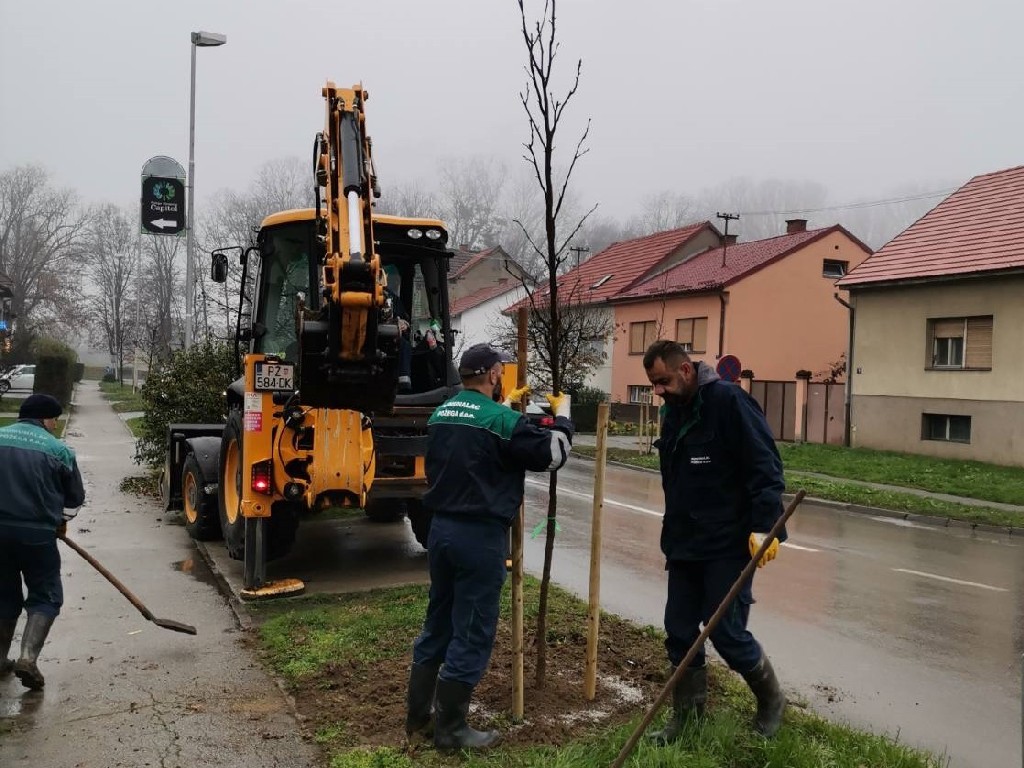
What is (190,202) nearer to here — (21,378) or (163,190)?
(163,190)

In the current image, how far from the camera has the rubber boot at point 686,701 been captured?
4298mm

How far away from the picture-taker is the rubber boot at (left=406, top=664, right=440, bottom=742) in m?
4.34

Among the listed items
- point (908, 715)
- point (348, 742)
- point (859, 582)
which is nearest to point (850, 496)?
point (859, 582)

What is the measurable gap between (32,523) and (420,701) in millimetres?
2652

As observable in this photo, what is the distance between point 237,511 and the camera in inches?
324

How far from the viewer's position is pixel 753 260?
30.0m

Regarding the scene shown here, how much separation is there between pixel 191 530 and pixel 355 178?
5291mm

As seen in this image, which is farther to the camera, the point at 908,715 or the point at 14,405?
the point at 14,405

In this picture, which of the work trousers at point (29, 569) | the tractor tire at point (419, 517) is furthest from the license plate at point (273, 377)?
the work trousers at point (29, 569)

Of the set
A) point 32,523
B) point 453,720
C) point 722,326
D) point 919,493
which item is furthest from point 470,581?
point 722,326

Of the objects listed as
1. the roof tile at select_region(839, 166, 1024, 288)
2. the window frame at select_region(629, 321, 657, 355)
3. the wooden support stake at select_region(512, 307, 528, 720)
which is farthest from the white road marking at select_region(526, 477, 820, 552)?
the window frame at select_region(629, 321, 657, 355)

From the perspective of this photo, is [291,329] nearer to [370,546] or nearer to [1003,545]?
[370,546]

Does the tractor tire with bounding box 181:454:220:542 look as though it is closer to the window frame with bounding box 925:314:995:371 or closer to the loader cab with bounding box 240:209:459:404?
the loader cab with bounding box 240:209:459:404

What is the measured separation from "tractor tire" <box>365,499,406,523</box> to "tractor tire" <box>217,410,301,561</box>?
77.9 inches
